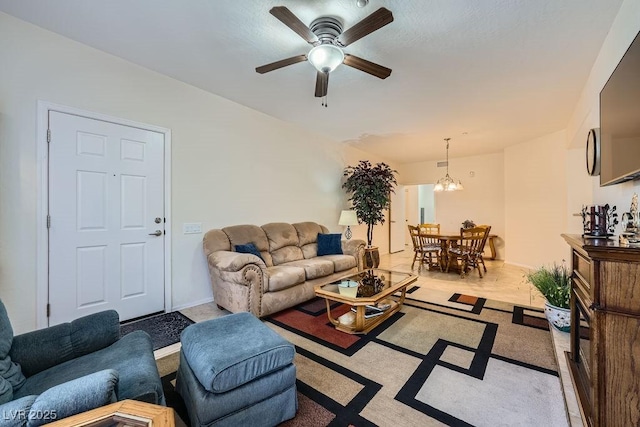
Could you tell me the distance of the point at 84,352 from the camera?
1.45 metres

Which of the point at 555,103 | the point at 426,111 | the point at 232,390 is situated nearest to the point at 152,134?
the point at 232,390

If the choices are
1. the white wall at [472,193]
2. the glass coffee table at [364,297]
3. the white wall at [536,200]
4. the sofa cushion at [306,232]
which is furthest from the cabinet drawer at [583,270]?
the white wall at [472,193]

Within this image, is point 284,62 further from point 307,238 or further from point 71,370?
point 307,238

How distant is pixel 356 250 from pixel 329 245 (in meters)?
0.44

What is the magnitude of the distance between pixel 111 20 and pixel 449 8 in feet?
8.68

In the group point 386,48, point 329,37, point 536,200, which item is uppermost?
point 386,48

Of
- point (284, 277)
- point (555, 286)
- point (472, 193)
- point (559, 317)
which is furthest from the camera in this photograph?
point (472, 193)

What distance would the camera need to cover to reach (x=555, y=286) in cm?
246

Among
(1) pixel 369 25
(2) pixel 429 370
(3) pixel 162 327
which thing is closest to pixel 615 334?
(2) pixel 429 370

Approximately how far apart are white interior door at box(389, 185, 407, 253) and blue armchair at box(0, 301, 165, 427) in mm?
6499

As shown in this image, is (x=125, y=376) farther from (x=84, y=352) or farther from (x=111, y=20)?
(x=111, y=20)

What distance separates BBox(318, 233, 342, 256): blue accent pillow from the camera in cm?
429

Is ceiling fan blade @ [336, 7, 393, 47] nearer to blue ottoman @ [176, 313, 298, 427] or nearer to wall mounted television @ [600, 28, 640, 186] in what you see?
wall mounted television @ [600, 28, 640, 186]

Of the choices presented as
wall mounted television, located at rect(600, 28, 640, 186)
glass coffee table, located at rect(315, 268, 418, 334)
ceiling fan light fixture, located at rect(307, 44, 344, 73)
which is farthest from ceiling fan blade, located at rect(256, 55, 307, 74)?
glass coffee table, located at rect(315, 268, 418, 334)
